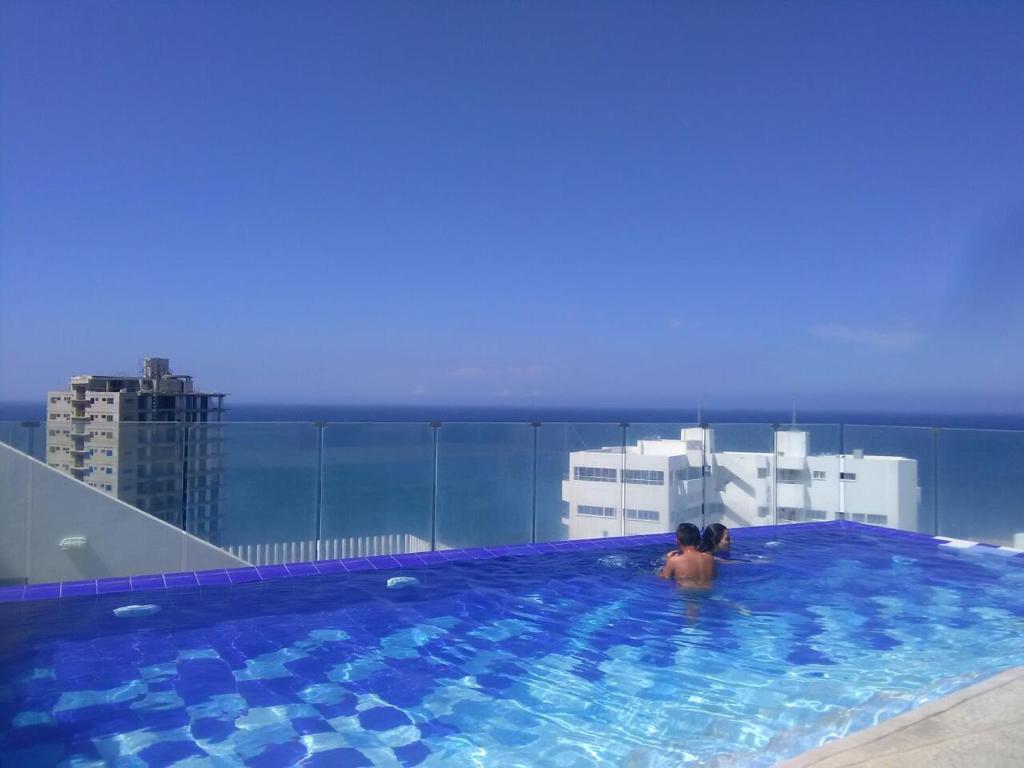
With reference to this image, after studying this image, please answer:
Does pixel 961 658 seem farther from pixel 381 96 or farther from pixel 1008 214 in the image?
pixel 1008 214

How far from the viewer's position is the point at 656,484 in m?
8.52

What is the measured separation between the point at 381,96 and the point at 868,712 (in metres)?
9.61

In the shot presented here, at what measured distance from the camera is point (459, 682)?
4.15 meters

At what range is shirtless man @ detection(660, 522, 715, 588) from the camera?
20.4ft

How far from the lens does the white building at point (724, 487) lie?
8.48 metres

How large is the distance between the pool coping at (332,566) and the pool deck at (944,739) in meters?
4.71

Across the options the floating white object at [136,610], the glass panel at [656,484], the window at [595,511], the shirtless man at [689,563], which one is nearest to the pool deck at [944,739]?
the shirtless man at [689,563]

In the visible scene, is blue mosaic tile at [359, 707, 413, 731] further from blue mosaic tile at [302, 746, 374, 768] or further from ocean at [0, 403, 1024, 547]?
ocean at [0, 403, 1024, 547]

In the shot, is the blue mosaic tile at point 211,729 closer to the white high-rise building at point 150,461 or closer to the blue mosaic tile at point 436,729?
the blue mosaic tile at point 436,729


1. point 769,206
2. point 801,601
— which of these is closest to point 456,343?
point 769,206

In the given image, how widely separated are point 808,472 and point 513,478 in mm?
4180

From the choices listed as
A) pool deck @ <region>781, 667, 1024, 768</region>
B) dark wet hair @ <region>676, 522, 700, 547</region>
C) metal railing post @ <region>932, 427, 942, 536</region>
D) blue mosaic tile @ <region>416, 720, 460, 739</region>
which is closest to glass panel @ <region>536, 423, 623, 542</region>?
dark wet hair @ <region>676, 522, 700, 547</region>

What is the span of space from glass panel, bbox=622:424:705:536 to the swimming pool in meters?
1.67

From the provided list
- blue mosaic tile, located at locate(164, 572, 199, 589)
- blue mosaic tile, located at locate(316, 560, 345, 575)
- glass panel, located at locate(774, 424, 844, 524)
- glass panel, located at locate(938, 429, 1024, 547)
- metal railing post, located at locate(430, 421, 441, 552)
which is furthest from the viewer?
glass panel, located at locate(774, 424, 844, 524)
